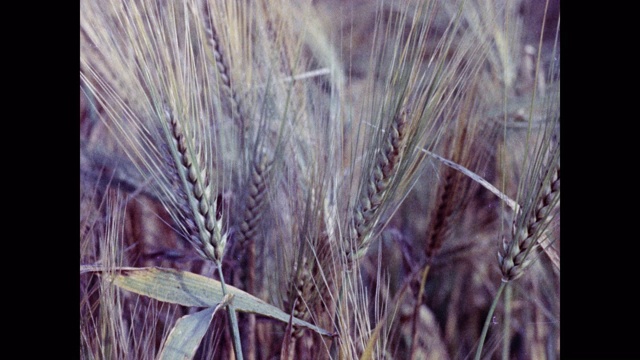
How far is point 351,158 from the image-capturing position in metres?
1.10

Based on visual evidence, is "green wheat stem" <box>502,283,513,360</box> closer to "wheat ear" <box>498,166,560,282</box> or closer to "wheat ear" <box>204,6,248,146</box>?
"wheat ear" <box>498,166,560,282</box>

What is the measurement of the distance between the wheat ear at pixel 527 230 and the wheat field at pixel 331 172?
0.16 ft

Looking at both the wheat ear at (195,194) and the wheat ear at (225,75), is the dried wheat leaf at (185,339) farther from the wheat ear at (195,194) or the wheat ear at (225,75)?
the wheat ear at (225,75)

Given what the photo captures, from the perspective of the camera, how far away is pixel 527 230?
1.00 m

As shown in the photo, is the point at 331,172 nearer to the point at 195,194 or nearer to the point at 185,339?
the point at 195,194

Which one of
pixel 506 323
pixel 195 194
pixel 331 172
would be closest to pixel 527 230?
pixel 506 323

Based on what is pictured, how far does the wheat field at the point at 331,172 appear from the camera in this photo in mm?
1078

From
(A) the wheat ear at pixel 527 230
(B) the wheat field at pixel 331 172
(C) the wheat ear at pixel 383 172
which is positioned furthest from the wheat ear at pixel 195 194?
(A) the wheat ear at pixel 527 230

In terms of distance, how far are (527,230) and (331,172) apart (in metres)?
0.34

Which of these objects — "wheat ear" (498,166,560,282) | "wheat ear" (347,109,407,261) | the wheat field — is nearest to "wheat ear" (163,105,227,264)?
the wheat field

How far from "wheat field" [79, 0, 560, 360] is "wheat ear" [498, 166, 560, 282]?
0.05 metres
